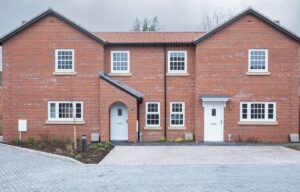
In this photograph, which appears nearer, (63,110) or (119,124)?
(63,110)

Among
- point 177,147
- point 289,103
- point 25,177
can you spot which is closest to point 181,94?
point 177,147

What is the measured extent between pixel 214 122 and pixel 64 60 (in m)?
10.5

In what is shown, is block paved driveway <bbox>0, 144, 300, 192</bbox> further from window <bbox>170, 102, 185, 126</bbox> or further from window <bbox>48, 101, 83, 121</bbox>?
window <bbox>170, 102, 185, 126</bbox>

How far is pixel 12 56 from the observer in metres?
25.5

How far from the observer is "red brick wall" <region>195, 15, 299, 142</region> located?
82.1 feet

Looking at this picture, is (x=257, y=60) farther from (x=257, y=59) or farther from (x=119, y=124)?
(x=119, y=124)

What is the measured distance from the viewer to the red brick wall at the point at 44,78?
25188mm

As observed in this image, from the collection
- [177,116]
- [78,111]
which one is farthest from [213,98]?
[78,111]

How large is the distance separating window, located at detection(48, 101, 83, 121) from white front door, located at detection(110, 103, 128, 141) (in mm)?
2077

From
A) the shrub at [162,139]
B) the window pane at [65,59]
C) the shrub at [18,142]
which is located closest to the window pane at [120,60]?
the window pane at [65,59]

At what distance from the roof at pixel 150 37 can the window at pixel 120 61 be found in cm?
83

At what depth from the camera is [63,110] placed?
83.4 ft

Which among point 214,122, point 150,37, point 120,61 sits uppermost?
point 150,37

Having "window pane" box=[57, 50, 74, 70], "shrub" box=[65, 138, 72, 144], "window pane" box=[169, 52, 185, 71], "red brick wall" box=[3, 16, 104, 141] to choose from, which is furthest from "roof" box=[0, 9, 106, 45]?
"shrub" box=[65, 138, 72, 144]
